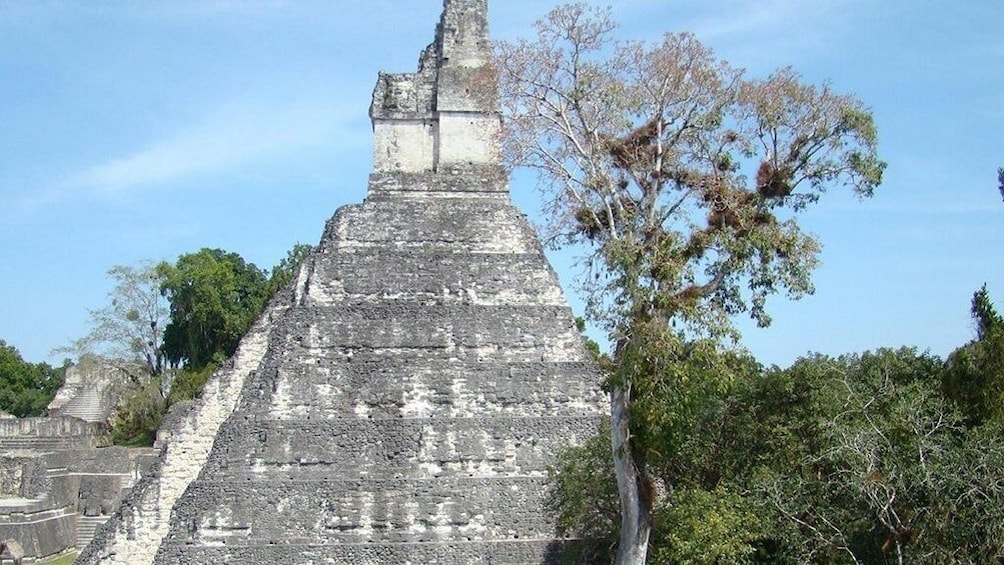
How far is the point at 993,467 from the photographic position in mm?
10398

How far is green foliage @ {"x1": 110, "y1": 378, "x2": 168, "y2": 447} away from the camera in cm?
3725

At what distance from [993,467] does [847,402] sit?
1799 millimetres

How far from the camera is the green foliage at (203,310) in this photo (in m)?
39.6

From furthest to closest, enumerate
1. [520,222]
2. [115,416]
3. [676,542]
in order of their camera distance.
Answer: [115,416], [520,222], [676,542]

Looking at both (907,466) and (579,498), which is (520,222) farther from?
(907,466)

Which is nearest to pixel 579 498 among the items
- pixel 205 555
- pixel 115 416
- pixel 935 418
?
pixel 935 418

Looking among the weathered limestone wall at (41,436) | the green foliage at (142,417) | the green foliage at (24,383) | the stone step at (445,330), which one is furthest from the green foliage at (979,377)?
the green foliage at (24,383)

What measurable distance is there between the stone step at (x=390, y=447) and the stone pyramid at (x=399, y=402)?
0.02m

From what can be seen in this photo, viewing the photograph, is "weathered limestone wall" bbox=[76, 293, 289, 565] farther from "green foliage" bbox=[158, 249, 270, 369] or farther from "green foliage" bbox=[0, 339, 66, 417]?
"green foliage" bbox=[0, 339, 66, 417]

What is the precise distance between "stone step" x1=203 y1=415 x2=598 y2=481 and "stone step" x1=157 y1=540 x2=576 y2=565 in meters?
0.99

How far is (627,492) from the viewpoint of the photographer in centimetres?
1152

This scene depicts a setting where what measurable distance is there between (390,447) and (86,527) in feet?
45.6

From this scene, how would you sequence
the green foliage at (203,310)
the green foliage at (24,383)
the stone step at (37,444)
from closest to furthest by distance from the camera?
1. the stone step at (37,444)
2. the green foliage at (203,310)
3. the green foliage at (24,383)

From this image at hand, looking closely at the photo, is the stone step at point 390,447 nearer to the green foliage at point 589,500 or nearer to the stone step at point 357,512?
the stone step at point 357,512
